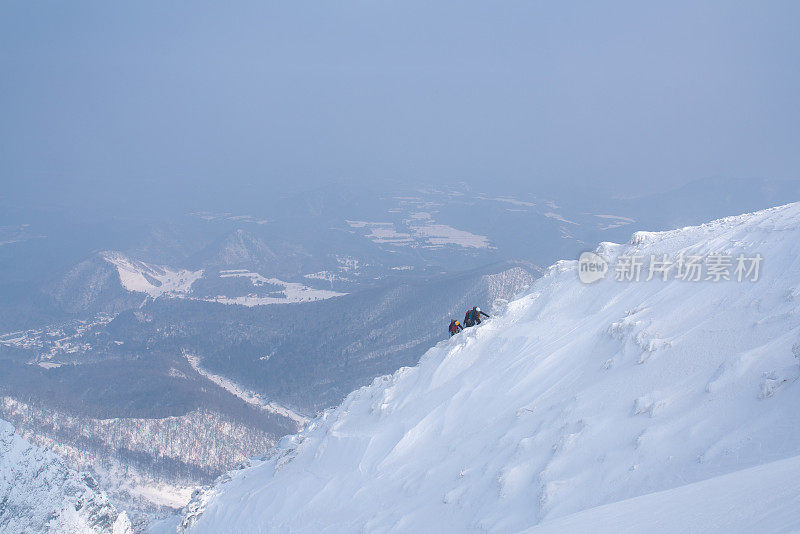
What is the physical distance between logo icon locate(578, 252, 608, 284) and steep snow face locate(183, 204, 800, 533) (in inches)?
32.8

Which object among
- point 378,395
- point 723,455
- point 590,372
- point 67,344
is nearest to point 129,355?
point 67,344

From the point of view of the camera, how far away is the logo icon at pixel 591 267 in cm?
2905

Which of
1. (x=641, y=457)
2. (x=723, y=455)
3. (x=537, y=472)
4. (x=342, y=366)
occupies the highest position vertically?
(x=723, y=455)

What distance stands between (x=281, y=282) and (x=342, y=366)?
65.3m

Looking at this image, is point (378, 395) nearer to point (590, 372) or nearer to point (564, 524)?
point (590, 372)

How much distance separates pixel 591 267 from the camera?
99.6ft

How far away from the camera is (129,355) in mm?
108125

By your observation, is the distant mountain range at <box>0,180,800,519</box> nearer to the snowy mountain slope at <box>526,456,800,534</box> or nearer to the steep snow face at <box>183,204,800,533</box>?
the steep snow face at <box>183,204,800,533</box>

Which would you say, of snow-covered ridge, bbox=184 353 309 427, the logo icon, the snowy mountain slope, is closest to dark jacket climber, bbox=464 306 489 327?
the logo icon

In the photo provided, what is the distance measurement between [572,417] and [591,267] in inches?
608

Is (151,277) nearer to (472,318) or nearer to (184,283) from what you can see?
(184,283)

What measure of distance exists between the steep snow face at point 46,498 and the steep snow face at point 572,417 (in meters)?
11.6

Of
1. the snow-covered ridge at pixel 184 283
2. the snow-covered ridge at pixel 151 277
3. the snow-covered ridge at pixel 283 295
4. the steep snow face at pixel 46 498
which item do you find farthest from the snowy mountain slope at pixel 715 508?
the snow-covered ridge at pixel 151 277

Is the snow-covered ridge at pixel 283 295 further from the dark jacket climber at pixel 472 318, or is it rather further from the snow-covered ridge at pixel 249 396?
the dark jacket climber at pixel 472 318
